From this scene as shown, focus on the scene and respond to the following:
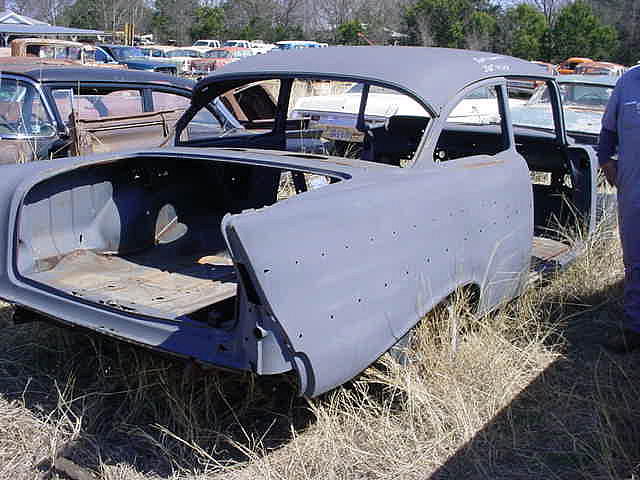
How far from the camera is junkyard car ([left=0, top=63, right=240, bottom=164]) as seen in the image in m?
6.33

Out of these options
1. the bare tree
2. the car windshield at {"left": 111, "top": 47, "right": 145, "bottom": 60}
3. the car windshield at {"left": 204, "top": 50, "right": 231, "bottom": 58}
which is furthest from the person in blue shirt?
the bare tree

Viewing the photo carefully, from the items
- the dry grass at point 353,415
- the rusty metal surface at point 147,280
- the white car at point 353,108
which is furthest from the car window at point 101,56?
the dry grass at point 353,415

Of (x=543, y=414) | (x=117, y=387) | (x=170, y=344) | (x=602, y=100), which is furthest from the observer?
(x=602, y=100)

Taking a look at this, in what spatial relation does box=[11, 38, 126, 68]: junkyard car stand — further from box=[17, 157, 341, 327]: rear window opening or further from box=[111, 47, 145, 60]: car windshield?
box=[111, 47, 145, 60]: car windshield

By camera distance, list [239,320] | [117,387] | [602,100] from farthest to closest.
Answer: [602,100]
[117,387]
[239,320]

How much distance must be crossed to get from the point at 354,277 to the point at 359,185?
45 cm

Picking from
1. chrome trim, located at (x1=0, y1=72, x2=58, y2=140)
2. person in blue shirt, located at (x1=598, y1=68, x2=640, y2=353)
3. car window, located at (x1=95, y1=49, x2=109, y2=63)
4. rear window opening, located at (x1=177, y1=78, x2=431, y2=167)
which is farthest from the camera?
car window, located at (x1=95, y1=49, x2=109, y2=63)

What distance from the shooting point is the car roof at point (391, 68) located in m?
3.64

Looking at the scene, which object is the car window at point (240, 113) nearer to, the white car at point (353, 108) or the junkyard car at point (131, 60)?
the white car at point (353, 108)

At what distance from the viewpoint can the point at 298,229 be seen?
2549mm

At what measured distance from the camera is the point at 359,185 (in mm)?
2963

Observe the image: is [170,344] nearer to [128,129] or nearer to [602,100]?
[128,129]

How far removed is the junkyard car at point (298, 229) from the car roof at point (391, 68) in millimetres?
11

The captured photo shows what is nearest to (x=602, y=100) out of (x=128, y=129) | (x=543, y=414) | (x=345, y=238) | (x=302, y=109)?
(x=302, y=109)
